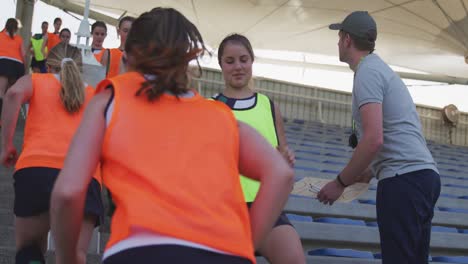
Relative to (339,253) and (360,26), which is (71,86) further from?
(339,253)

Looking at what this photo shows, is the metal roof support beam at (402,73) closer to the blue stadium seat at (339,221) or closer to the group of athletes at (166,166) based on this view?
the blue stadium seat at (339,221)

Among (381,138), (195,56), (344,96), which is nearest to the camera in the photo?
(195,56)

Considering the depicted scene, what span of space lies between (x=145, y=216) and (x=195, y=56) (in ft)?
1.20

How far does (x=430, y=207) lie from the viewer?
2.91 meters

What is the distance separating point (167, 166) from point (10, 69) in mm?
7296

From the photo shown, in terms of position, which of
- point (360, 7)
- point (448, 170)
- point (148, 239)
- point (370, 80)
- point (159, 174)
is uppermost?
point (360, 7)

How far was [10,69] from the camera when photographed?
8172mm

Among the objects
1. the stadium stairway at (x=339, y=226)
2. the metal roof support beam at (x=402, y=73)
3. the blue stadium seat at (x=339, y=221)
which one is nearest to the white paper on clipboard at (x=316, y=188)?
the stadium stairway at (x=339, y=226)

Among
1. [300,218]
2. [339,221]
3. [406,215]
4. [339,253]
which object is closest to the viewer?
[406,215]

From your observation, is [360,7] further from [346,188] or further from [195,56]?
[195,56]

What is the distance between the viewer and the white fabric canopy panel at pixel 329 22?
18.4 meters

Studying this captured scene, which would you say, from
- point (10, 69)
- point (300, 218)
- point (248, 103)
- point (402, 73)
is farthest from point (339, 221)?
point (402, 73)

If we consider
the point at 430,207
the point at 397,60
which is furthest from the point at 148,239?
the point at 397,60

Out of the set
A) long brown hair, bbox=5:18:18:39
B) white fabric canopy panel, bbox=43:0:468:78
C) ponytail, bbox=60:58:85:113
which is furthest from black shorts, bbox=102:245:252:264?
white fabric canopy panel, bbox=43:0:468:78
